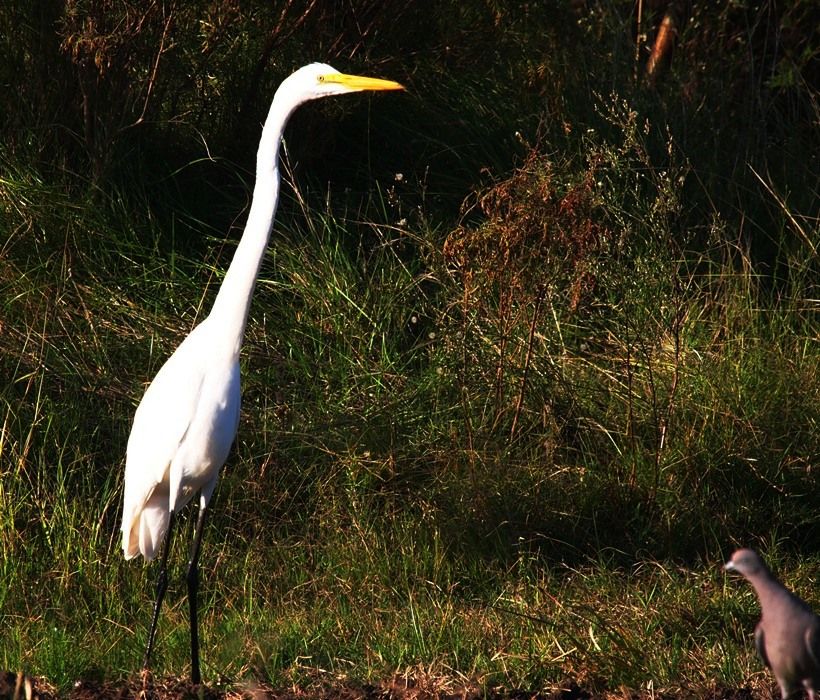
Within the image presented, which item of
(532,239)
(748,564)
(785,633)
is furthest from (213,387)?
(785,633)

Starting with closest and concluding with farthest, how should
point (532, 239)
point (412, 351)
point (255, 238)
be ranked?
point (255, 238)
point (532, 239)
point (412, 351)

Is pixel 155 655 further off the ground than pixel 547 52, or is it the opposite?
pixel 547 52

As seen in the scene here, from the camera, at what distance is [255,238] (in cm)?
398

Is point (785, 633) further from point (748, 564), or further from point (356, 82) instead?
point (356, 82)

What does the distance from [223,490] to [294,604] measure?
732mm

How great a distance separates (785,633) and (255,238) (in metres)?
2.12

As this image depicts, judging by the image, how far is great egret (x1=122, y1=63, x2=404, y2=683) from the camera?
13.0 feet

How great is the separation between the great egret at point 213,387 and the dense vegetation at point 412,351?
55 cm

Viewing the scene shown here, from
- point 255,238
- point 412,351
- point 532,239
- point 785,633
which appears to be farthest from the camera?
point 412,351

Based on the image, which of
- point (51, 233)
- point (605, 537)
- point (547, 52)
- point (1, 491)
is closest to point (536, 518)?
point (605, 537)

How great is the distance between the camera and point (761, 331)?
18.2ft

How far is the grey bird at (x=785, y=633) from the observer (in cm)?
259

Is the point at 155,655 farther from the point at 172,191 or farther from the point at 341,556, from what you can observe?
the point at 172,191

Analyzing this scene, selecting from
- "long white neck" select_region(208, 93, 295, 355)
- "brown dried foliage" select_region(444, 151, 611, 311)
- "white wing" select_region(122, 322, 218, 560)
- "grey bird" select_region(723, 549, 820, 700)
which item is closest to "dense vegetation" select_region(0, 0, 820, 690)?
"brown dried foliage" select_region(444, 151, 611, 311)
